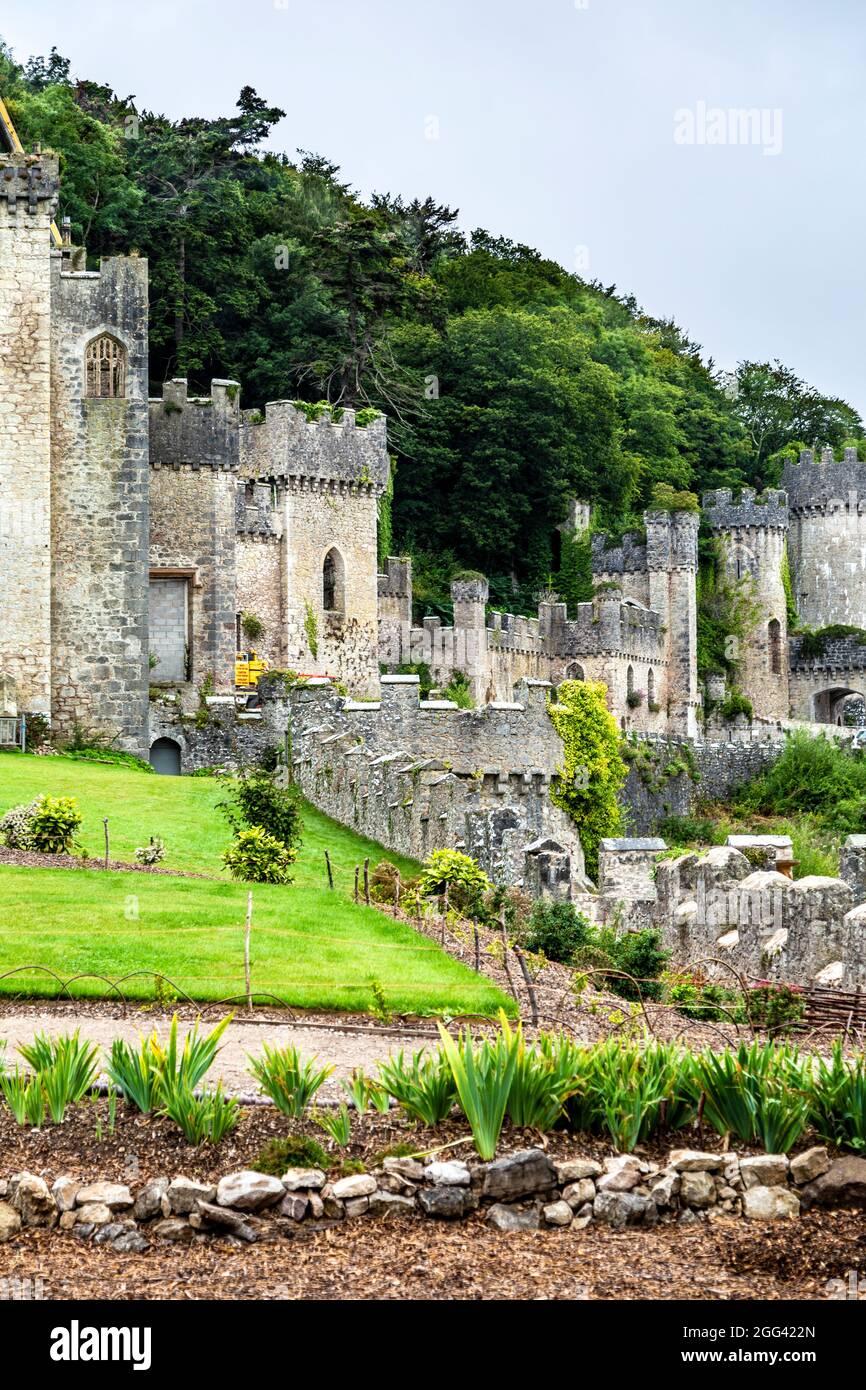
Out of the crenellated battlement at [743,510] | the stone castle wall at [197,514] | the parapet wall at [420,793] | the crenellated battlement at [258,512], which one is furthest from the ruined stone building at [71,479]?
the crenellated battlement at [743,510]

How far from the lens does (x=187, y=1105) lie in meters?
11.3

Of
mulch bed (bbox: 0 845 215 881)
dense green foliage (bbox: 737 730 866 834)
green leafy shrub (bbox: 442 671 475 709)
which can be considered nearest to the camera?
mulch bed (bbox: 0 845 215 881)

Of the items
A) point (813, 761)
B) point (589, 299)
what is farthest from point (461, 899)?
point (589, 299)

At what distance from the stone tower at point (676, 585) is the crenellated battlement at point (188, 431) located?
25.5 m

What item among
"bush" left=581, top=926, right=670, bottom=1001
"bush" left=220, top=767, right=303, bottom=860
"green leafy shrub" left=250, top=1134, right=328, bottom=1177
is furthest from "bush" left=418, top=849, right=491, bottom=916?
"green leafy shrub" left=250, top=1134, right=328, bottom=1177

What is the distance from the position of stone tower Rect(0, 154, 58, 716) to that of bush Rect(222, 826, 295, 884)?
15.6 m

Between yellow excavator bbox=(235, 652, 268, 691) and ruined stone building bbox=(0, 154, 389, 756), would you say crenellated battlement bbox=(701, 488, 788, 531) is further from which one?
ruined stone building bbox=(0, 154, 389, 756)

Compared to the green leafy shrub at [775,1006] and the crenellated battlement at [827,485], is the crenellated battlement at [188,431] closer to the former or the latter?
the green leafy shrub at [775,1006]

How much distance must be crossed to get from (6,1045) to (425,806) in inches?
633

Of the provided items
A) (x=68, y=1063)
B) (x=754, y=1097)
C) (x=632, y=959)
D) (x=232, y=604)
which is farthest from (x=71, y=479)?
(x=754, y=1097)

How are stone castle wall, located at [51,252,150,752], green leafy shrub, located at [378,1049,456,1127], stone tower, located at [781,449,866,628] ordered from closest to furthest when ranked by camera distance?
1. green leafy shrub, located at [378,1049,456,1127]
2. stone castle wall, located at [51,252,150,752]
3. stone tower, located at [781,449,866,628]

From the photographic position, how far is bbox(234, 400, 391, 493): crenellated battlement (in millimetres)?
48469
